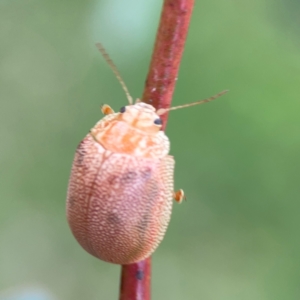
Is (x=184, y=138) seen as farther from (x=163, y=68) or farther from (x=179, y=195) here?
(x=163, y=68)

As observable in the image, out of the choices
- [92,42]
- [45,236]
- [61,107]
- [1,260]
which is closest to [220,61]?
[92,42]

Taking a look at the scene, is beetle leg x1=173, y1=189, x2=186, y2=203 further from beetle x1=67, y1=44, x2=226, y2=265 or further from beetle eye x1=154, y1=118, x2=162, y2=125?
beetle eye x1=154, y1=118, x2=162, y2=125

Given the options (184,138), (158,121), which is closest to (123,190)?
(158,121)

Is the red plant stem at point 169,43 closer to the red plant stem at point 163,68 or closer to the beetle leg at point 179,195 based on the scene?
the red plant stem at point 163,68

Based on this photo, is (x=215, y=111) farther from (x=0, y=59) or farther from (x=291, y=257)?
(x=0, y=59)

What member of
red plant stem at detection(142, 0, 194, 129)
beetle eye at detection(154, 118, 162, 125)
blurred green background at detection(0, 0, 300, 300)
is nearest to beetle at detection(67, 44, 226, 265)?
beetle eye at detection(154, 118, 162, 125)

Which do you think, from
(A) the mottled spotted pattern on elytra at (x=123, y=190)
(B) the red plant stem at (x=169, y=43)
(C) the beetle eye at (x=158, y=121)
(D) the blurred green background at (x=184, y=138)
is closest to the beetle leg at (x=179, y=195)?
(A) the mottled spotted pattern on elytra at (x=123, y=190)
